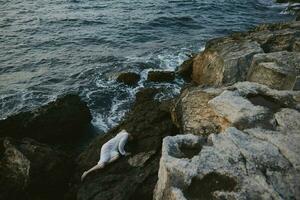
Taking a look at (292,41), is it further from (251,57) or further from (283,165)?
(283,165)

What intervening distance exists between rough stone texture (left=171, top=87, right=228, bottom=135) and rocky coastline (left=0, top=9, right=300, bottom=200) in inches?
1.3

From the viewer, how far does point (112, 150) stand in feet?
35.1

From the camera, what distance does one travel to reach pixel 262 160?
24.4 feet

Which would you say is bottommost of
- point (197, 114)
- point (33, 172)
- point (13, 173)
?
point (13, 173)

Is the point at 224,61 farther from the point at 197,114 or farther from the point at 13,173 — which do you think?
the point at 13,173

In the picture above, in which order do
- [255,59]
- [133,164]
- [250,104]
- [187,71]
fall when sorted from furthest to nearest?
[187,71], [255,59], [133,164], [250,104]

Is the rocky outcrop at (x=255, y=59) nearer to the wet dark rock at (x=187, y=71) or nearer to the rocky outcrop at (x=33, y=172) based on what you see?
the wet dark rock at (x=187, y=71)

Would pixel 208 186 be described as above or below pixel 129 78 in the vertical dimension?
above

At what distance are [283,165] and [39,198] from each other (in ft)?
21.4

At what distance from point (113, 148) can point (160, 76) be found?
8799mm

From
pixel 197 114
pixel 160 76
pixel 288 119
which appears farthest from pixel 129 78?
pixel 288 119

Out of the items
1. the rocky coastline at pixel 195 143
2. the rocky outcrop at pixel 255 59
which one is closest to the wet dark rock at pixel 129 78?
the rocky outcrop at pixel 255 59

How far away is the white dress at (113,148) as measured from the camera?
1044 cm

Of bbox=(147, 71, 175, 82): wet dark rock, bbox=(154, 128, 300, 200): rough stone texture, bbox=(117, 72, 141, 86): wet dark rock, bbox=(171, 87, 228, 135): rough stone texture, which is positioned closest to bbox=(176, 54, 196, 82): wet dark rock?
bbox=(147, 71, 175, 82): wet dark rock
